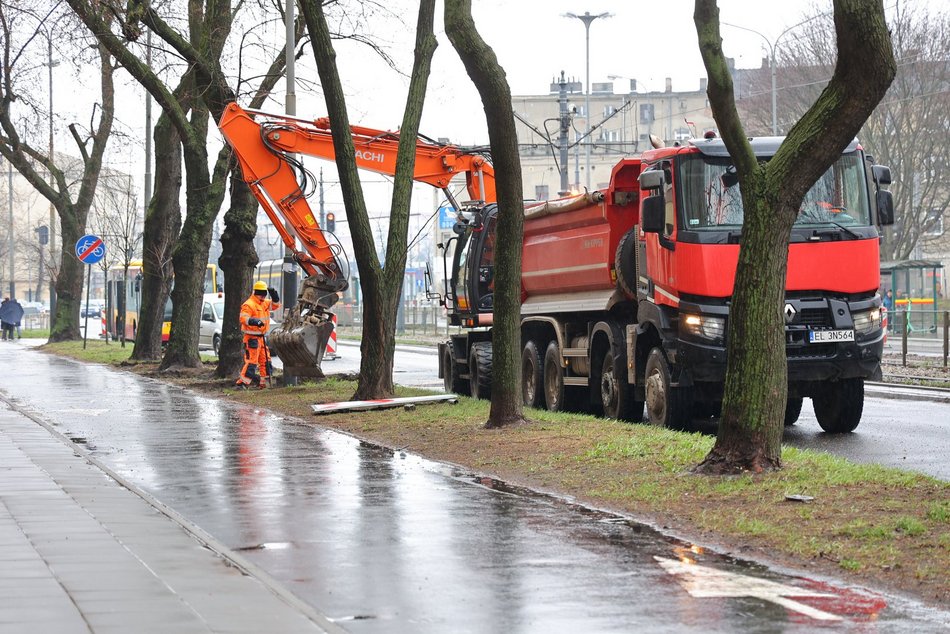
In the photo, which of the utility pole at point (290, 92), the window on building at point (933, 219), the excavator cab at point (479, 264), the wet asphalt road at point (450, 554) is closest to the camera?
the wet asphalt road at point (450, 554)

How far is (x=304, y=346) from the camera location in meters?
23.4

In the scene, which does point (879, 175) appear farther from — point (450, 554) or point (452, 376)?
point (450, 554)

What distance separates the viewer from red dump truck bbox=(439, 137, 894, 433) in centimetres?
1547

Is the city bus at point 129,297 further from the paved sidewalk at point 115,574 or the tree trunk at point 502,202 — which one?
the paved sidewalk at point 115,574

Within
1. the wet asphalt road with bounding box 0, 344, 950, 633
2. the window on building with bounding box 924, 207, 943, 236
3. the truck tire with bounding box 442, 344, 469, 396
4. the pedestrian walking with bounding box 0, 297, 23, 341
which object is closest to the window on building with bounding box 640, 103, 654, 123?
the window on building with bounding box 924, 207, 943, 236

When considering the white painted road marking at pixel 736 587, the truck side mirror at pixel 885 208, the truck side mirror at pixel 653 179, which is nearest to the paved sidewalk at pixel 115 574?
the white painted road marking at pixel 736 587

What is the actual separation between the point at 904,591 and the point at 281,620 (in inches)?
123

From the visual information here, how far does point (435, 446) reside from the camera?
14656mm

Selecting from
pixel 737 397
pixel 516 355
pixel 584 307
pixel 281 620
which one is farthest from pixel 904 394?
pixel 281 620

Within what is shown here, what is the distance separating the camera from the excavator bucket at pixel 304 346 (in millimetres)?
23391

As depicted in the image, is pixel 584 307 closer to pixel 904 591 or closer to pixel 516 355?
pixel 516 355

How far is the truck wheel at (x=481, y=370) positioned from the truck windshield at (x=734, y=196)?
21.7ft

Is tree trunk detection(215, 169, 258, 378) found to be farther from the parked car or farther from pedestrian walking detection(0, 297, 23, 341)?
pedestrian walking detection(0, 297, 23, 341)

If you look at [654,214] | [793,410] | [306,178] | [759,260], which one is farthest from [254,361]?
[759,260]
